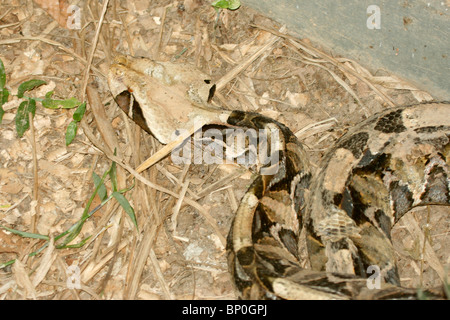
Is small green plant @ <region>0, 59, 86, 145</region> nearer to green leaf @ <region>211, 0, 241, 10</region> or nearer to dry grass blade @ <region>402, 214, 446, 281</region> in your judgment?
green leaf @ <region>211, 0, 241, 10</region>

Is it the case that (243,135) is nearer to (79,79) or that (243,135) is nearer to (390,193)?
(390,193)

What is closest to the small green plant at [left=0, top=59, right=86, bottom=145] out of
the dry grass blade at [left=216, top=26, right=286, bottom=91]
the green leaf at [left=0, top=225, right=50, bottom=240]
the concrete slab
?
the green leaf at [left=0, top=225, right=50, bottom=240]

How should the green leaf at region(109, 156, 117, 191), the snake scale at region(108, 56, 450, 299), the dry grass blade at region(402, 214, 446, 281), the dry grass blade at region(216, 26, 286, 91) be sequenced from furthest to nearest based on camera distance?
the dry grass blade at region(216, 26, 286, 91), the green leaf at region(109, 156, 117, 191), the dry grass blade at region(402, 214, 446, 281), the snake scale at region(108, 56, 450, 299)

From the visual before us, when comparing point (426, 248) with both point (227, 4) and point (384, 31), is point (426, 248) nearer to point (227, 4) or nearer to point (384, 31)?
point (384, 31)

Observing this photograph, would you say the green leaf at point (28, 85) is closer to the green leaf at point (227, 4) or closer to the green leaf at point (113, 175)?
the green leaf at point (113, 175)

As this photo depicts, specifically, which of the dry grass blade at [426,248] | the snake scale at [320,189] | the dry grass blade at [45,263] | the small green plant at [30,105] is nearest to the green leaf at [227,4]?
the snake scale at [320,189]

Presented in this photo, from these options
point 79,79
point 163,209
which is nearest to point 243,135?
point 163,209

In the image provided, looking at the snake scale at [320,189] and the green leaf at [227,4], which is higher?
the green leaf at [227,4]
